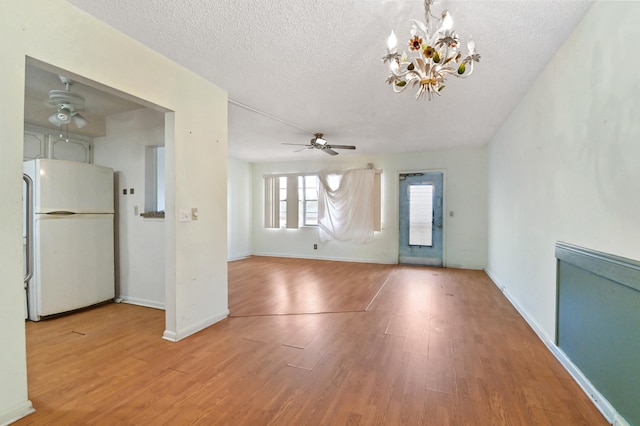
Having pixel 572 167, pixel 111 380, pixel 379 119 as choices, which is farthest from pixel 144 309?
pixel 572 167

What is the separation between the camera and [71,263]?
316 centimetres

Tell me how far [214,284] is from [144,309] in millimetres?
1199

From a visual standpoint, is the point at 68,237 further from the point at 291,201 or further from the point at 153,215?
the point at 291,201

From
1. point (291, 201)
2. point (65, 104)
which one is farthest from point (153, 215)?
point (291, 201)

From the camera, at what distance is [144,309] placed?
3.30 m

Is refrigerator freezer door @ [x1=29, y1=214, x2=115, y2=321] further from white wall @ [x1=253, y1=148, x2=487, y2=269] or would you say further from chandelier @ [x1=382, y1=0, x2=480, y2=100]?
white wall @ [x1=253, y1=148, x2=487, y2=269]

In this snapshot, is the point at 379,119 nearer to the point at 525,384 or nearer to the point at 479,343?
the point at 479,343

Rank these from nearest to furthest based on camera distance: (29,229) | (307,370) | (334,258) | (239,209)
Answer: (307,370) → (29,229) → (334,258) → (239,209)

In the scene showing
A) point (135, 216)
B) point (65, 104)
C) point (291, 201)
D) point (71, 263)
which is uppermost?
point (65, 104)

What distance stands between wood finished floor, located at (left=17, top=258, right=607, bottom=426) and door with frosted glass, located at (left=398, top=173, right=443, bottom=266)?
8.41ft

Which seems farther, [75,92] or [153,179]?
[153,179]

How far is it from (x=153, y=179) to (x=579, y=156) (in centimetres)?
435

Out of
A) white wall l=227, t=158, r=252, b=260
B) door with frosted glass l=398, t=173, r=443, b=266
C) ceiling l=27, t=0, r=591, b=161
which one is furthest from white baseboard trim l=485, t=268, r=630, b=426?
white wall l=227, t=158, r=252, b=260

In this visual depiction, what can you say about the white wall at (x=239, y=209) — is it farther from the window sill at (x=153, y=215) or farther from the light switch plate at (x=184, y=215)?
the light switch plate at (x=184, y=215)
